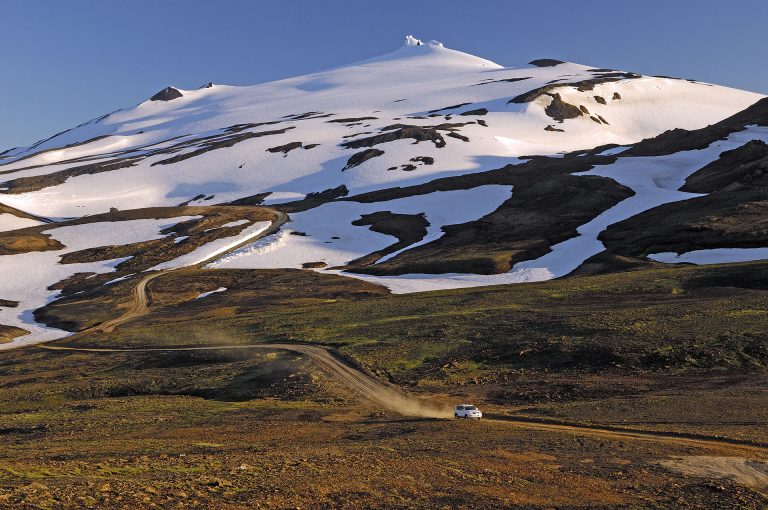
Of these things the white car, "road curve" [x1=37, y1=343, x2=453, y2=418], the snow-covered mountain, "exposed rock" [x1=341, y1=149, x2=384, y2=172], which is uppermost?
"exposed rock" [x1=341, y1=149, x2=384, y2=172]

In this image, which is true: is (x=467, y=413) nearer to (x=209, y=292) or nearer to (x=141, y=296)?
(x=209, y=292)

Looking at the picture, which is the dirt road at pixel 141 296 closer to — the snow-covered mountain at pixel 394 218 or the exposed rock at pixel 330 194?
the snow-covered mountain at pixel 394 218

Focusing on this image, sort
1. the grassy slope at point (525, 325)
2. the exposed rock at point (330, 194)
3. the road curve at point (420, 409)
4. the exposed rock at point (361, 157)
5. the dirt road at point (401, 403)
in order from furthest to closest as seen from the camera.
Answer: the exposed rock at point (361, 157)
the exposed rock at point (330, 194)
the grassy slope at point (525, 325)
the dirt road at point (401, 403)
the road curve at point (420, 409)

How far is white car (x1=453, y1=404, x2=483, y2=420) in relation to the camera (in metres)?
38.6

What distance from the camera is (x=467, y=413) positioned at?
38719 millimetres

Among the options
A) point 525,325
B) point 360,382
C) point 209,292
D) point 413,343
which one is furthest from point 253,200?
point 360,382

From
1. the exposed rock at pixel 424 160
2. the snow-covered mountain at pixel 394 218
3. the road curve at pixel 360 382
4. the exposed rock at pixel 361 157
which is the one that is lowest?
the road curve at pixel 360 382

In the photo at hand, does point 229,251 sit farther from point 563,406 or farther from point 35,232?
point 563,406

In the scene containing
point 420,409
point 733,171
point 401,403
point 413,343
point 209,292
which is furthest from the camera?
point 733,171

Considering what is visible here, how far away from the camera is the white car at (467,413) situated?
38.6 m

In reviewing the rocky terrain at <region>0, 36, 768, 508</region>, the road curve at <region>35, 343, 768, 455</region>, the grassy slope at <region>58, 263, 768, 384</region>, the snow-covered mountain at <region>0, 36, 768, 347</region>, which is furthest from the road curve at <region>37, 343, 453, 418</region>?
the snow-covered mountain at <region>0, 36, 768, 347</region>

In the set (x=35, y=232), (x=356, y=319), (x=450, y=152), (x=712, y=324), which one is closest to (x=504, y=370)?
(x=712, y=324)

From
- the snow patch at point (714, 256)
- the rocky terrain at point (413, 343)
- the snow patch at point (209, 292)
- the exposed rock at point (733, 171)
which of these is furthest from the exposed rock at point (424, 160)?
the snow patch at point (714, 256)

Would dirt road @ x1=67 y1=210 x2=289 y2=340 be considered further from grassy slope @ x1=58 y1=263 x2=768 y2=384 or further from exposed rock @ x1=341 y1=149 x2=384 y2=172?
exposed rock @ x1=341 y1=149 x2=384 y2=172
